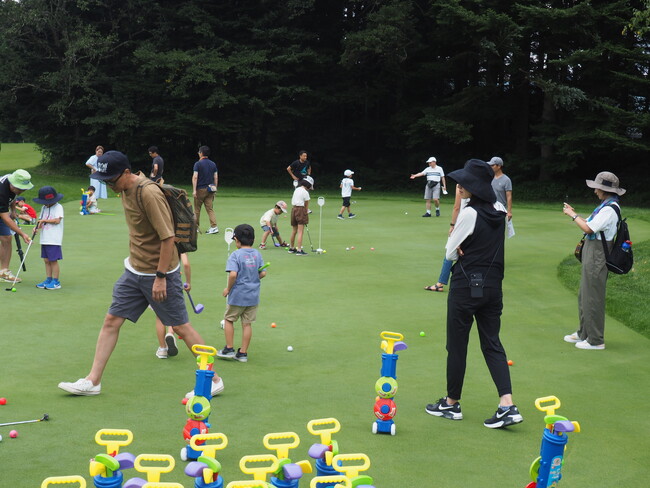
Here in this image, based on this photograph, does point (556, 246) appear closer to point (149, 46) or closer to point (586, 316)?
point (586, 316)

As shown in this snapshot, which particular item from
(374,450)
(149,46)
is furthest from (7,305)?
(149,46)

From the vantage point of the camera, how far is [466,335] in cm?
648

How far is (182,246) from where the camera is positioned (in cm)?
699

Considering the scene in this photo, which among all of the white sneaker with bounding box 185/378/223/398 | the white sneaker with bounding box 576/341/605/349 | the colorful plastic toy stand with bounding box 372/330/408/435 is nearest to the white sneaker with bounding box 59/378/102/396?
the white sneaker with bounding box 185/378/223/398

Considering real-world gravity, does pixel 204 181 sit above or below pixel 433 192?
above

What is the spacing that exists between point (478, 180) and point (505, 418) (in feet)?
6.40

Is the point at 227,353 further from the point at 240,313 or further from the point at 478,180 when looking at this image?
the point at 478,180

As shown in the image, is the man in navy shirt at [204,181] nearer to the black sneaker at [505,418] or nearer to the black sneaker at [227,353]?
the black sneaker at [227,353]

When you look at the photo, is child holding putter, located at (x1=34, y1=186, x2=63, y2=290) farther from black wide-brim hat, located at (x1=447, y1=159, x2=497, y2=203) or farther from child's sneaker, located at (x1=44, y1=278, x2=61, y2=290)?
black wide-brim hat, located at (x1=447, y1=159, x2=497, y2=203)

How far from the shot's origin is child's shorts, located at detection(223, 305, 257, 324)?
8.05 m

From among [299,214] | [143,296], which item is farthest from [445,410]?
[299,214]

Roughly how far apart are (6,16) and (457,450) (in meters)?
39.8

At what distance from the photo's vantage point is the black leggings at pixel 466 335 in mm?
6367

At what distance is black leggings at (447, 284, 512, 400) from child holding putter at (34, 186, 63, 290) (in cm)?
706
